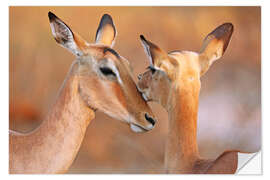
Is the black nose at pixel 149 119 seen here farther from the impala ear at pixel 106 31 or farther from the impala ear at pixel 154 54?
the impala ear at pixel 106 31

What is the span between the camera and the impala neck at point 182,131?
6.38 feet

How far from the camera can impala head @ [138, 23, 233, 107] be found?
196 cm

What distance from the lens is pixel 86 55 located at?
1.98 metres

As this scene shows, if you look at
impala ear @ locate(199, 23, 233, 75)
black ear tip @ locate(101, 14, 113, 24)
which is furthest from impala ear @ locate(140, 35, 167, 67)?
black ear tip @ locate(101, 14, 113, 24)

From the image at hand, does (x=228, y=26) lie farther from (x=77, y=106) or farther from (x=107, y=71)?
(x=77, y=106)

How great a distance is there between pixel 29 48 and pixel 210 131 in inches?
48.7

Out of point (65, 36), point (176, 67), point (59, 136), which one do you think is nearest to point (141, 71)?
point (176, 67)

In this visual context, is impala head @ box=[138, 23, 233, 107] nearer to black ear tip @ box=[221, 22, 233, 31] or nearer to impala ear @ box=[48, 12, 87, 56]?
black ear tip @ box=[221, 22, 233, 31]

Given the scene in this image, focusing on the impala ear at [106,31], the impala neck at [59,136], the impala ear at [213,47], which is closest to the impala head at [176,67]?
the impala ear at [213,47]

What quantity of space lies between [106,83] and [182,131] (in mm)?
492

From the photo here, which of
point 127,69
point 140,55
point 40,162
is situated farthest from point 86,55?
point 40,162

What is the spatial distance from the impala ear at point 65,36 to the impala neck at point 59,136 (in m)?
0.16

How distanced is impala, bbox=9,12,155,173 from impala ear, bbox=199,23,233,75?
0.43 metres

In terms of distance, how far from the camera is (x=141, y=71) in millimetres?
2188
